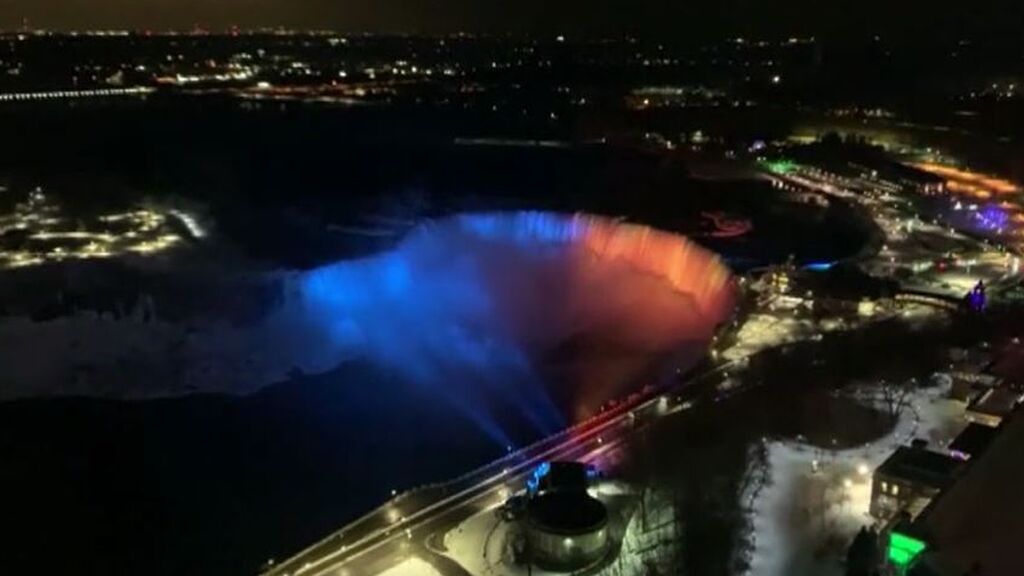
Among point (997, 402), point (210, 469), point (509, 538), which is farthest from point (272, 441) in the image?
point (997, 402)

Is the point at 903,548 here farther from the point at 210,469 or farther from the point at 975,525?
the point at 210,469

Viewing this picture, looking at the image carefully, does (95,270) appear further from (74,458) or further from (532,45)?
(532,45)

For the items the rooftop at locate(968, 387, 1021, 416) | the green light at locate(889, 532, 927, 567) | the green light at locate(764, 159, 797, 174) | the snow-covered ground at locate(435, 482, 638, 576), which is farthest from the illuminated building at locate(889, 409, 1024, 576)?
the green light at locate(764, 159, 797, 174)

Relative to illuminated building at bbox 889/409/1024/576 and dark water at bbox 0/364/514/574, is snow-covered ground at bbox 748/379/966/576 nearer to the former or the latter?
illuminated building at bbox 889/409/1024/576

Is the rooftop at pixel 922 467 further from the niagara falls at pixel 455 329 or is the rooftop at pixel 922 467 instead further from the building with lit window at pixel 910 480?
the niagara falls at pixel 455 329

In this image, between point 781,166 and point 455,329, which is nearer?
point 455,329

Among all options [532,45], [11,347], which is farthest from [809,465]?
Answer: [532,45]

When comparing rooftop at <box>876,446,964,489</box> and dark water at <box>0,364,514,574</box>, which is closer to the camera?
rooftop at <box>876,446,964,489</box>
